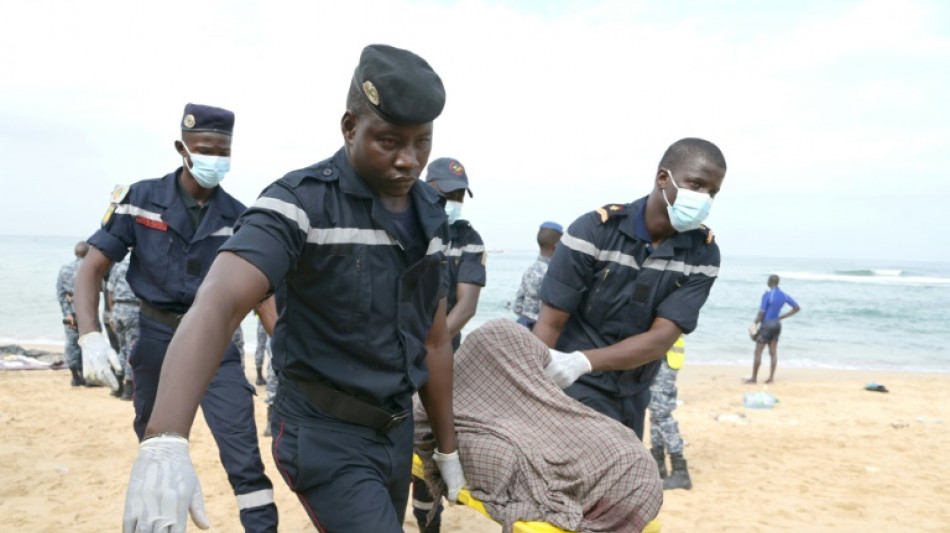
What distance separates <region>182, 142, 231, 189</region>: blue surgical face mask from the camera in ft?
12.9

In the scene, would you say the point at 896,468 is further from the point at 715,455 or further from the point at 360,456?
the point at 360,456

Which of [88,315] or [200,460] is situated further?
[200,460]

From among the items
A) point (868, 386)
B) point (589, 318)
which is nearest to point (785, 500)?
point (589, 318)

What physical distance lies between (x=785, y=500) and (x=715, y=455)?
150 cm

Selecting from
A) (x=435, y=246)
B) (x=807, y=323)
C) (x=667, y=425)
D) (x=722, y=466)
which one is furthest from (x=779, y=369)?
(x=435, y=246)

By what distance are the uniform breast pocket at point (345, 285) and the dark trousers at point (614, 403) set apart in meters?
1.70

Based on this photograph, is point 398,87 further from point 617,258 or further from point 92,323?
point 92,323

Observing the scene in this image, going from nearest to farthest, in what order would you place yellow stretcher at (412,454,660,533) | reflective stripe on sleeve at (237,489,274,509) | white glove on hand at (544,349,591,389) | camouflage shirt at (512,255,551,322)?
yellow stretcher at (412,454,660,533), white glove on hand at (544,349,591,389), reflective stripe on sleeve at (237,489,274,509), camouflage shirt at (512,255,551,322)

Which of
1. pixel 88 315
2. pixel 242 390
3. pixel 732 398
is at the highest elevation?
pixel 88 315

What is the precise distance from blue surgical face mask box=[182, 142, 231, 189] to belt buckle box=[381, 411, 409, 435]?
87.3 inches

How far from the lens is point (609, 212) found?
354cm

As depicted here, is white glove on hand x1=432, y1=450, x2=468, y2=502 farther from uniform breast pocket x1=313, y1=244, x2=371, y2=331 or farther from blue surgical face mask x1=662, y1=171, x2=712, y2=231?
blue surgical face mask x1=662, y1=171, x2=712, y2=231

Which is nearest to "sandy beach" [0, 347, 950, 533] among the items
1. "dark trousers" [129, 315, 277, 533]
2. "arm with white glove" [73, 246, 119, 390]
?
"dark trousers" [129, 315, 277, 533]

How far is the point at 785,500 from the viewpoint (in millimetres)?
6004
